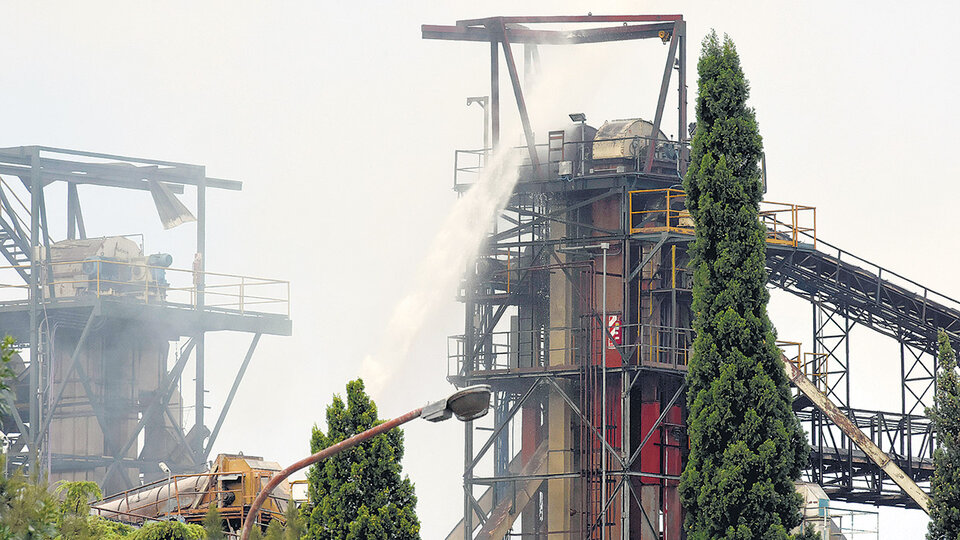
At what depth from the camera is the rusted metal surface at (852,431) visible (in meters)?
57.9

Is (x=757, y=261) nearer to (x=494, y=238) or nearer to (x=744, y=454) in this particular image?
(x=744, y=454)

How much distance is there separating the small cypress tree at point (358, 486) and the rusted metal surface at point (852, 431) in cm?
2104

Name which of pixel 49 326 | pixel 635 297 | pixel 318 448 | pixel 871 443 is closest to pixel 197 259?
pixel 49 326

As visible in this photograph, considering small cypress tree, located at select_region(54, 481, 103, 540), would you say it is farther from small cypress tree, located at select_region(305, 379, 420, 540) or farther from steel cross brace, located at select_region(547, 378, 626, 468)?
steel cross brace, located at select_region(547, 378, 626, 468)

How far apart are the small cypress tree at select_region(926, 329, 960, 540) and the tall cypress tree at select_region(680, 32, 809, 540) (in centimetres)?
332

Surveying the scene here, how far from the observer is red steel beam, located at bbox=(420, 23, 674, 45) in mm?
60188

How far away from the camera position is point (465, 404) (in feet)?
92.8

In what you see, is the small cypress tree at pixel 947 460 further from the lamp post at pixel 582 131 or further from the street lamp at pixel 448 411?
the street lamp at pixel 448 411

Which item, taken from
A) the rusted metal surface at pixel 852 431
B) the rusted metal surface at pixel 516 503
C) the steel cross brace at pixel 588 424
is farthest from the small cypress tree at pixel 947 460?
the rusted metal surface at pixel 516 503

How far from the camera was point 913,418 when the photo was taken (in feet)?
200

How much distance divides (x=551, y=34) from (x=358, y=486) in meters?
24.7

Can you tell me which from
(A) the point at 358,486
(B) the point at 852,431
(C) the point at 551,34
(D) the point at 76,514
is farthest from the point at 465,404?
(C) the point at 551,34

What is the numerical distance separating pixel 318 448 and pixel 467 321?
68.5 feet

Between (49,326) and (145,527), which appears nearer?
(145,527)
